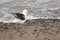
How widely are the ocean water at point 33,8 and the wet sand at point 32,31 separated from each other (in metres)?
1.17

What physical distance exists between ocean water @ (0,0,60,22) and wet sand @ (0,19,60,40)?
46.0 inches

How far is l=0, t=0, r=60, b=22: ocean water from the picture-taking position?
260 inches

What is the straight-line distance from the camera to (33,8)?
7727mm

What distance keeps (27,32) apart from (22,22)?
850 mm

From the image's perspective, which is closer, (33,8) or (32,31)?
(32,31)

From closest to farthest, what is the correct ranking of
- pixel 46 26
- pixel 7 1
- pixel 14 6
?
pixel 46 26 < pixel 14 6 < pixel 7 1

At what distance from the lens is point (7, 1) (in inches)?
341

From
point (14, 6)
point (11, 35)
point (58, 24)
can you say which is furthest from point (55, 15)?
point (11, 35)

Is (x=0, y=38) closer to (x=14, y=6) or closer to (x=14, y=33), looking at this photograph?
(x=14, y=33)

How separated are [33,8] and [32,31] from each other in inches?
122

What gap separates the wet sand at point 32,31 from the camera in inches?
175

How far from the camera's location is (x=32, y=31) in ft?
15.5

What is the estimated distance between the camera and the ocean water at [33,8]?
659 cm

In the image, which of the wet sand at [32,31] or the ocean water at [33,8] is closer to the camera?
the wet sand at [32,31]
